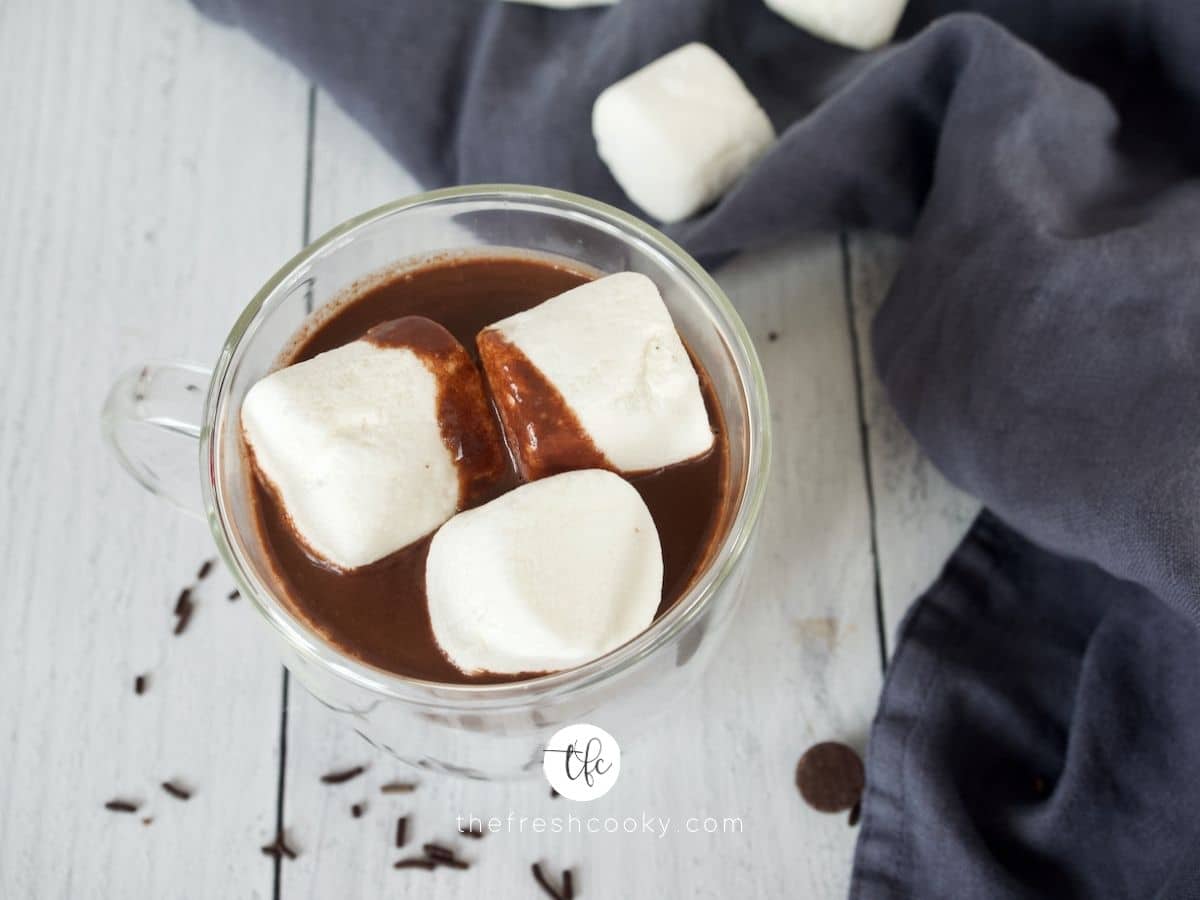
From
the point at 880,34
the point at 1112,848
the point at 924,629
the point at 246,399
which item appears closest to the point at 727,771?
the point at 924,629

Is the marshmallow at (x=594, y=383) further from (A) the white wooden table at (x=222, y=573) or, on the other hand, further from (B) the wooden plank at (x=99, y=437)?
(B) the wooden plank at (x=99, y=437)

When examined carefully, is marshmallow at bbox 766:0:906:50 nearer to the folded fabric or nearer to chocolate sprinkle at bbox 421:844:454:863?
the folded fabric

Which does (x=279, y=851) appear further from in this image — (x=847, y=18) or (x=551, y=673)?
(x=847, y=18)

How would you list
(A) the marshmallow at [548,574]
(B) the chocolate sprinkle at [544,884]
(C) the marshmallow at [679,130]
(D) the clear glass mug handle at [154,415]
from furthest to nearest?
(C) the marshmallow at [679,130], (B) the chocolate sprinkle at [544,884], (D) the clear glass mug handle at [154,415], (A) the marshmallow at [548,574]

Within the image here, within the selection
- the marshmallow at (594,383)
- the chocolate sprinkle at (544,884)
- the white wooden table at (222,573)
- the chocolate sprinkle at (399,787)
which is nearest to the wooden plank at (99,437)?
the white wooden table at (222,573)

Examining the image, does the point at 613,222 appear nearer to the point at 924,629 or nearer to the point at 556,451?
the point at 556,451

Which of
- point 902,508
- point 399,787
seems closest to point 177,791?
point 399,787
